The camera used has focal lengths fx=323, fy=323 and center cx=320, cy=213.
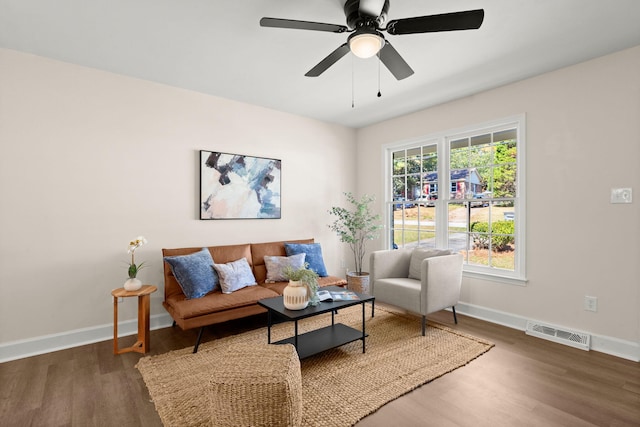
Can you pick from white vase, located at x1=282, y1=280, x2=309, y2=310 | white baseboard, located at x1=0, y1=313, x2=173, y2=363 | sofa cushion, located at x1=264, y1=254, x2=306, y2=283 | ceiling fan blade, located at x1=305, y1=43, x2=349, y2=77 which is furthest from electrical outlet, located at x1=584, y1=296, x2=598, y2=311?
white baseboard, located at x1=0, y1=313, x2=173, y2=363

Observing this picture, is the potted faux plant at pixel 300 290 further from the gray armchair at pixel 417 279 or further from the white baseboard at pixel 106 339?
the white baseboard at pixel 106 339

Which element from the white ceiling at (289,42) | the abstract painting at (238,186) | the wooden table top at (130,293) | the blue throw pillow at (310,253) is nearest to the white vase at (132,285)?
the wooden table top at (130,293)

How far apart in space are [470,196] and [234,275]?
2962 millimetres

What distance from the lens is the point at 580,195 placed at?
10.1 feet

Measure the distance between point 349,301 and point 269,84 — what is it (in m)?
2.45

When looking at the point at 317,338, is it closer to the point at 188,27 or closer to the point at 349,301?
the point at 349,301

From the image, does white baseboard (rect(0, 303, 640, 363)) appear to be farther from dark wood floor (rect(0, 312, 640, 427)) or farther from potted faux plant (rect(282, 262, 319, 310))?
potted faux plant (rect(282, 262, 319, 310))

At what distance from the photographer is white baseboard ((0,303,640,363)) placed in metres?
2.77

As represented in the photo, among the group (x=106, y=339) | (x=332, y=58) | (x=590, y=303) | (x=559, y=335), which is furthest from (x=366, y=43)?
(x=106, y=339)

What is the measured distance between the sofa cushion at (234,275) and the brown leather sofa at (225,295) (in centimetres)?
6

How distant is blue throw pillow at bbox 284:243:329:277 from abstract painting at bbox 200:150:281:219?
0.54 m

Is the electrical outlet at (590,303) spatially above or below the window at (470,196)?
below

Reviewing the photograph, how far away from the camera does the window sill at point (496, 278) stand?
348 cm

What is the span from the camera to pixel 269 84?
11.7 feet
